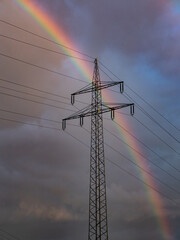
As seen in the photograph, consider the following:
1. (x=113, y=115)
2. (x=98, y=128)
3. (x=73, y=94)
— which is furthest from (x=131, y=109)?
(x=73, y=94)

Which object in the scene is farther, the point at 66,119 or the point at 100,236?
the point at 66,119

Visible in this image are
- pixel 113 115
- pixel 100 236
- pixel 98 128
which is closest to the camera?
pixel 100 236

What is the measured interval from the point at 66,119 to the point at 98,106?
17.0 feet

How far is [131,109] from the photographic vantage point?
5362 centimetres

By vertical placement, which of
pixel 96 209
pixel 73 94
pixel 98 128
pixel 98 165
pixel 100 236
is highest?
pixel 73 94

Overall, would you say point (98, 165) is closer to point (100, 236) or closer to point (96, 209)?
point (96, 209)

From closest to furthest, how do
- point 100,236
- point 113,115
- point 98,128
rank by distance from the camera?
point 100,236 → point 113,115 → point 98,128

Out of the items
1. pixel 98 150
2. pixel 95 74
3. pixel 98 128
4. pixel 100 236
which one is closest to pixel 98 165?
pixel 98 150

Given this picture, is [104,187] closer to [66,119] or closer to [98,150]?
[98,150]

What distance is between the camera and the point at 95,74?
5972 cm

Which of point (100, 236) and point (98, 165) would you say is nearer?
point (100, 236)

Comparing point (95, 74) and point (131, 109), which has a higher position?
point (95, 74)

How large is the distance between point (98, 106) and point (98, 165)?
9243mm

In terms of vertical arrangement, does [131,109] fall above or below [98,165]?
above
